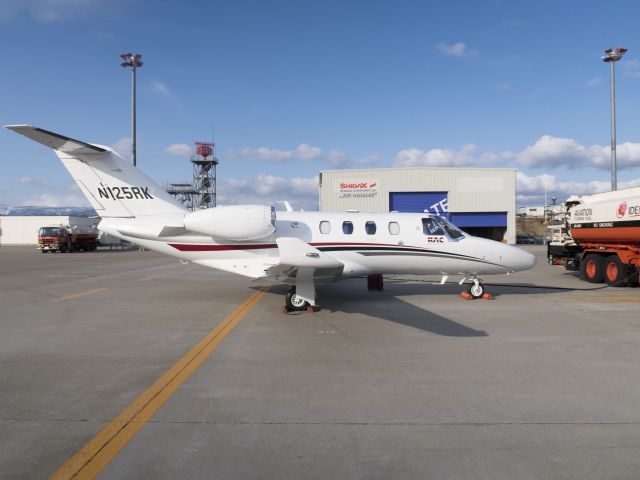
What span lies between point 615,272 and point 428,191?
30637 millimetres

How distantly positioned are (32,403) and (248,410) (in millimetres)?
2436

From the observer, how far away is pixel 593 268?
16.3 m

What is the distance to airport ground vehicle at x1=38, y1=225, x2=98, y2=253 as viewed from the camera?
3931cm

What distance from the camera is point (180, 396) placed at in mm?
4992

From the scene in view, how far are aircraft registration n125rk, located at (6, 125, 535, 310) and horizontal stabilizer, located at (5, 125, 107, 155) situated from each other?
0.08ft

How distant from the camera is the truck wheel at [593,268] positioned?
16000mm

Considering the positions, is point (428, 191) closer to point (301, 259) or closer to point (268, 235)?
point (268, 235)

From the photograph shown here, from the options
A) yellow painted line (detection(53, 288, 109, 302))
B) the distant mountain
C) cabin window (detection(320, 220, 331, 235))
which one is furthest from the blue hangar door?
the distant mountain

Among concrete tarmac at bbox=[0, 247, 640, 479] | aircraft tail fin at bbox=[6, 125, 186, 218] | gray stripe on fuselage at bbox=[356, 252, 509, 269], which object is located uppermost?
aircraft tail fin at bbox=[6, 125, 186, 218]

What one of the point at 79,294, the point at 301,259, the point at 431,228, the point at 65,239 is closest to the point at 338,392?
the point at 301,259

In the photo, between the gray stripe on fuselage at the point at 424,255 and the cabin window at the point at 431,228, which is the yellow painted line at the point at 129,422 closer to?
the gray stripe on fuselage at the point at 424,255

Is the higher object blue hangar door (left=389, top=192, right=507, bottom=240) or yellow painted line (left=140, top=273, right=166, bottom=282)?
blue hangar door (left=389, top=192, right=507, bottom=240)

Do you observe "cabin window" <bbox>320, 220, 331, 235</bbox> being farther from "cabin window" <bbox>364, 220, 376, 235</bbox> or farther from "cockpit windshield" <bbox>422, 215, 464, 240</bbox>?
"cockpit windshield" <bbox>422, 215, 464, 240</bbox>

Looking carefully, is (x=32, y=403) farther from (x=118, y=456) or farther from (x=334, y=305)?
(x=334, y=305)
